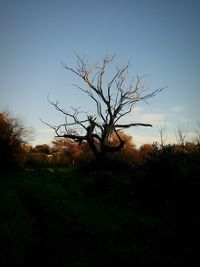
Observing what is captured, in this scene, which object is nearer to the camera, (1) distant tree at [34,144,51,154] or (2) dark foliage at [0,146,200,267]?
(2) dark foliage at [0,146,200,267]

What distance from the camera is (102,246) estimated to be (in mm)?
6695

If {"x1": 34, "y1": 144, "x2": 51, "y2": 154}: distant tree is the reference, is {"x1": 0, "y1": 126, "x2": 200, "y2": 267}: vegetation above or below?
below

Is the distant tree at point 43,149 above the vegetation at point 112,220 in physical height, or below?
above

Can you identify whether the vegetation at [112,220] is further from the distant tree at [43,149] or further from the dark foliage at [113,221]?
the distant tree at [43,149]

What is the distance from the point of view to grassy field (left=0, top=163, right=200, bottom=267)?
6.09 meters

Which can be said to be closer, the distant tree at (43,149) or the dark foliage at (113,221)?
the dark foliage at (113,221)

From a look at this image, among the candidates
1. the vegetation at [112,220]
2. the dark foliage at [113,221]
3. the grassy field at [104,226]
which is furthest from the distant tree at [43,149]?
the grassy field at [104,226]

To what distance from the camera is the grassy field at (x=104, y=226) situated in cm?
609

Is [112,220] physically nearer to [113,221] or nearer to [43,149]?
[113,221]

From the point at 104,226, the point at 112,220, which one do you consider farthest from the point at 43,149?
the point at 104,226

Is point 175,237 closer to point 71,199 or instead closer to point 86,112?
point 71,199

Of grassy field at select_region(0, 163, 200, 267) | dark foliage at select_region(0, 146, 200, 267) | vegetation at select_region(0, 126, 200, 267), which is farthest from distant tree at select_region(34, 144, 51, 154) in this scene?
grassy field at select_region(0, 163, 200, 267)

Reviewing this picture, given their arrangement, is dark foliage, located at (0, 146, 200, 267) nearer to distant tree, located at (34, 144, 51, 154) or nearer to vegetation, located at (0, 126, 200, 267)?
vegetation, located at (0, 126, 200, 267)

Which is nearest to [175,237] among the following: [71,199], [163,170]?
[163,170]
